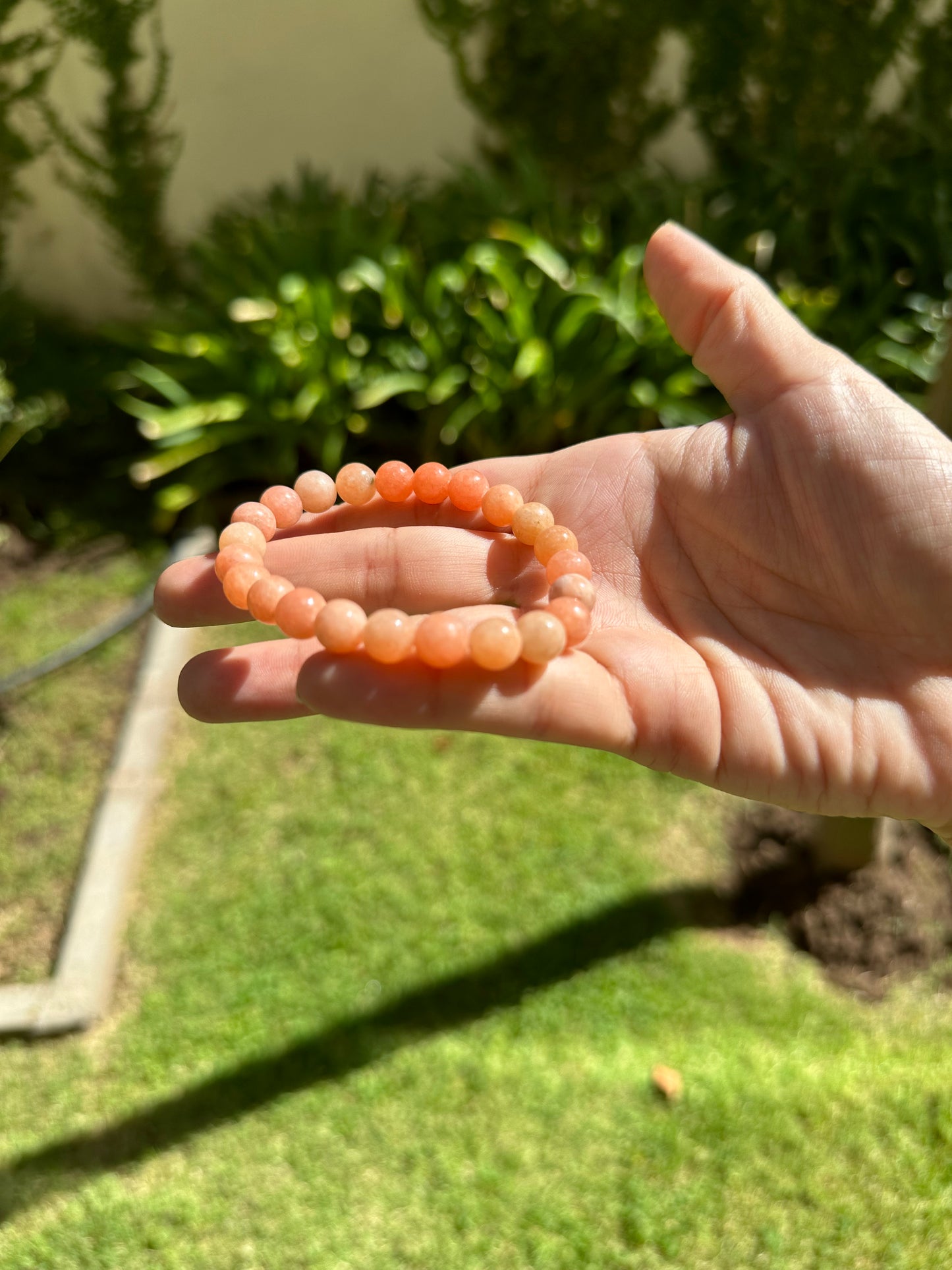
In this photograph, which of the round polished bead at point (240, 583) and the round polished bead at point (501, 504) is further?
the round polished bead at point (501, 504)

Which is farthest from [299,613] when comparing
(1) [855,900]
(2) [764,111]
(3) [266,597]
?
(2) [764,111]

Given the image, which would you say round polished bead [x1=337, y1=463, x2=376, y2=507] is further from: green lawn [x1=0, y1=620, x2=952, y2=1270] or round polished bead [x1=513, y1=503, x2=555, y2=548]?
green lawn [x1=0, y1=620, x2=952, y2=1270]

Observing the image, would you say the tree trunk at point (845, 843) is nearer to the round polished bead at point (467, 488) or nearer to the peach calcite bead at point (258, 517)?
the round polished bead at point (467, 488)

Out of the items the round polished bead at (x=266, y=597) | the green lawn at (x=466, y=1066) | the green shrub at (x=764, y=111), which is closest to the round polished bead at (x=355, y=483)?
the round polished bead at (x=266, y=597)

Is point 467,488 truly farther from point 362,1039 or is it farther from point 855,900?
point 855,900

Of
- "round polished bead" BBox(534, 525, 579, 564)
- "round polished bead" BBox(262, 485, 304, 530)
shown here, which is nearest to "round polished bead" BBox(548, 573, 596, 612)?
"round polished bead" BBox(534, 525, 579, 564)

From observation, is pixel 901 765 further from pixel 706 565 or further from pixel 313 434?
pixel 313 434
